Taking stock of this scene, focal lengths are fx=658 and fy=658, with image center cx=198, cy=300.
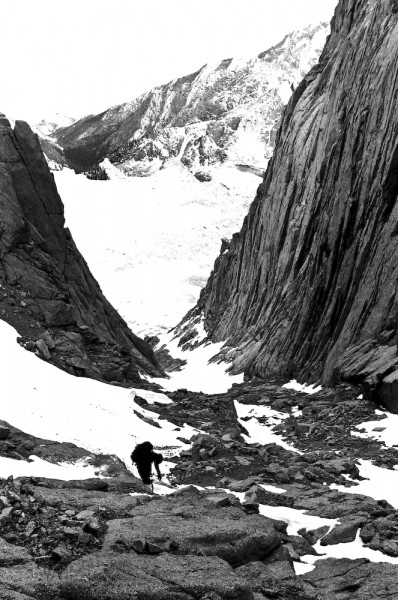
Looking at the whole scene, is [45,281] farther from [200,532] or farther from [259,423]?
[200,532]

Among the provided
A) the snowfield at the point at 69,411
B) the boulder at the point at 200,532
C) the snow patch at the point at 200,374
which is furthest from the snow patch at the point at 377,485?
the snow patch at the point at 200,374

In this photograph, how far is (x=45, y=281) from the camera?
113 feet

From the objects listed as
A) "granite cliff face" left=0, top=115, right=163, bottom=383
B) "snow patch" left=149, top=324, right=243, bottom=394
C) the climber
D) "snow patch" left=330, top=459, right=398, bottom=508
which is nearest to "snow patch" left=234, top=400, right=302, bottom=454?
"snow patch" left=330, top=459, right=398, bottom=508

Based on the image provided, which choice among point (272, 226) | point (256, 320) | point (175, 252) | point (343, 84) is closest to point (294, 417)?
point (343, 84)

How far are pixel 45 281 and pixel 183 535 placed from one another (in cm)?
2584

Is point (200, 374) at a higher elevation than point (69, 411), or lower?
lower

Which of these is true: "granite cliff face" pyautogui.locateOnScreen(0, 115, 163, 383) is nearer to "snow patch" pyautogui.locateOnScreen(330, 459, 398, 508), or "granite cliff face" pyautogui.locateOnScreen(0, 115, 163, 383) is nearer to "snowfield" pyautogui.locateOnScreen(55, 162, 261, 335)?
"snow patch" pyautogui.locateOnScreen(330, 459, 398, 508)

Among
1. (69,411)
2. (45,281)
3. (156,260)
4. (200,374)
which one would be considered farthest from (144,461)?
(156,260)

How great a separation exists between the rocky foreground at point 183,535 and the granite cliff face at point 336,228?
12.6m

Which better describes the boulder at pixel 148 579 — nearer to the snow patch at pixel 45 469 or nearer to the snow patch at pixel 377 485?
the snow patch at pixel 45 469

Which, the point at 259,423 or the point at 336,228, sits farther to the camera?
the point at 336,228

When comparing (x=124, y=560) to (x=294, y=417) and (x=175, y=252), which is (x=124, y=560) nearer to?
(x=294, y=417)

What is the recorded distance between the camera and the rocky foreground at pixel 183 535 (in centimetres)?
841

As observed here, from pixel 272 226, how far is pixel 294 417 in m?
37.5
